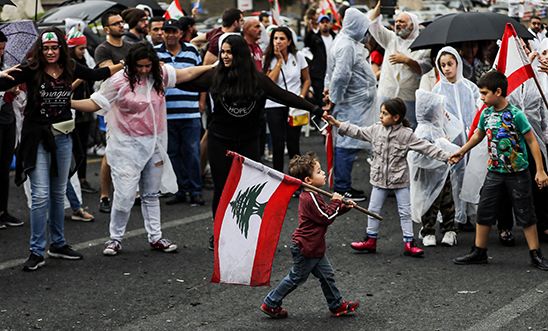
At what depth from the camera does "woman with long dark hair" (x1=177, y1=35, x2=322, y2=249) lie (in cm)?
812

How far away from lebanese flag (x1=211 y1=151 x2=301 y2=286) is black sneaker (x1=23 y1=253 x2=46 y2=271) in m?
1.86

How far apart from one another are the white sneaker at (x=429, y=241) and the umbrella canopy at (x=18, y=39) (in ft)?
11.7

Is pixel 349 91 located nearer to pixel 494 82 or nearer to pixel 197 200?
pixel 197 200

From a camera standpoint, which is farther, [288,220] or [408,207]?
[288,220]

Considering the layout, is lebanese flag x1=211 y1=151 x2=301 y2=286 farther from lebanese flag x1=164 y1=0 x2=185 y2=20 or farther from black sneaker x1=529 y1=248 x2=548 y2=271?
lebanese flag x1=164 y1=0 x2=185 y2=20

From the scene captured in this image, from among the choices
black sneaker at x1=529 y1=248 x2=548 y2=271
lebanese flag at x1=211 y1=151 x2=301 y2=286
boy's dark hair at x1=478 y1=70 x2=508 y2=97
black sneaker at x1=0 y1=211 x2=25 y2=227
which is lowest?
black sneaker at x1=0 y1=211 x2=25 y2=227

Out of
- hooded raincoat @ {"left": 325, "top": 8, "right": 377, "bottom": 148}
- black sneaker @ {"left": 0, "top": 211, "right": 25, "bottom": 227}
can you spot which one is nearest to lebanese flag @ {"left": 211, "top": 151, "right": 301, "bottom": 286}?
black sneaker @ {"left": 0, "top": 211, "right": 25, "bottom": 227}

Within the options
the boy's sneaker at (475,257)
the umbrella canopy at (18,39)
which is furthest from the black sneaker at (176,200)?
the boy's sneaker at (475,257)

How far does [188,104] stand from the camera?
1070cm

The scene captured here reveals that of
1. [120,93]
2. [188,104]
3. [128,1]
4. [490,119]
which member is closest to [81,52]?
[188,104]

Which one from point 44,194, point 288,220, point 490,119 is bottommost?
point 288,220

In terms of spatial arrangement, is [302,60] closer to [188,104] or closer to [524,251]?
[188,104]

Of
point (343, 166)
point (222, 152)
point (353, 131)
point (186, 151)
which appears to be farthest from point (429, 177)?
point (186, 151)

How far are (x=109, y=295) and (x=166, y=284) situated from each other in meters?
0.46
